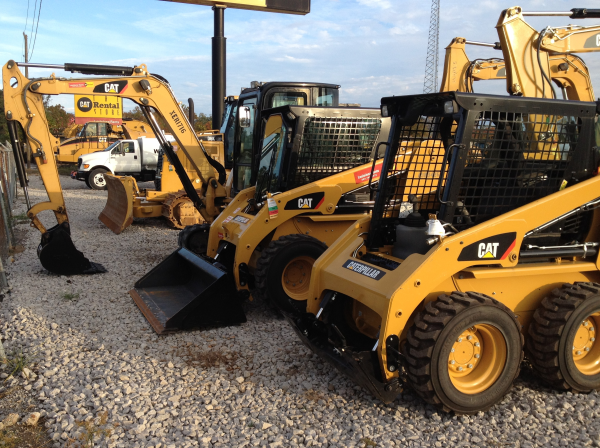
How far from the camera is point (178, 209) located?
38.8 feet

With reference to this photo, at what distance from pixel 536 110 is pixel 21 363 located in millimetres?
4765

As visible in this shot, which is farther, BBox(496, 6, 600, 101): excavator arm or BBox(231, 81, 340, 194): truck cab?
BBox(231, 81, 340, 194): truck cab

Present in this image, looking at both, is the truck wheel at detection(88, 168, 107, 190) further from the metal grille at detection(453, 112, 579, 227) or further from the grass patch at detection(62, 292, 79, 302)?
the metal grille at detection(453, 112, 579, 227)

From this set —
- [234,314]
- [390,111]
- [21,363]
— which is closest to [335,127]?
[390,111]

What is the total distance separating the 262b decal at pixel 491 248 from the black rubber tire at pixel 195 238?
468cm

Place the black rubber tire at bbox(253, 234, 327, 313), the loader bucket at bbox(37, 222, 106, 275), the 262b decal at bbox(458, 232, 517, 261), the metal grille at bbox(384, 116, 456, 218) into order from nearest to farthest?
1. the 262b decal at bbox(458, 232, 517, 261)
2. the metal grille at bbox(384, 116, 456, 218)
3. the black rubber tire at bbox(253, 234, 327, 313)
4. the loader bucket at bbox(37, 222, 106, 275)

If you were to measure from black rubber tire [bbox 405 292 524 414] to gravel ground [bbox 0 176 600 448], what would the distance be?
19 cm

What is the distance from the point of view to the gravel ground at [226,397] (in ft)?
11.9

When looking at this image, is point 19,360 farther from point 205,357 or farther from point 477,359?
point 477,359

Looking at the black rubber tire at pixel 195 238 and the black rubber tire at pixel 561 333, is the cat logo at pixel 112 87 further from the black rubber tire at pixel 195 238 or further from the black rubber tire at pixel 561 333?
the black rubber tire at pixel 561 333

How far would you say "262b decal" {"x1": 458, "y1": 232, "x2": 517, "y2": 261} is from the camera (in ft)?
12.3

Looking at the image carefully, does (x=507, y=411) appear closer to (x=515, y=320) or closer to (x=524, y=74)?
(x=515, y=320)

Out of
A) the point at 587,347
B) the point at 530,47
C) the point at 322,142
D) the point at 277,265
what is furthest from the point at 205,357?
the point at 530,47

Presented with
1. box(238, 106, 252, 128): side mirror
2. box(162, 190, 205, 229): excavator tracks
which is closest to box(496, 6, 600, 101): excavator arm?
box(238, 106, 252, 128): side mirror
